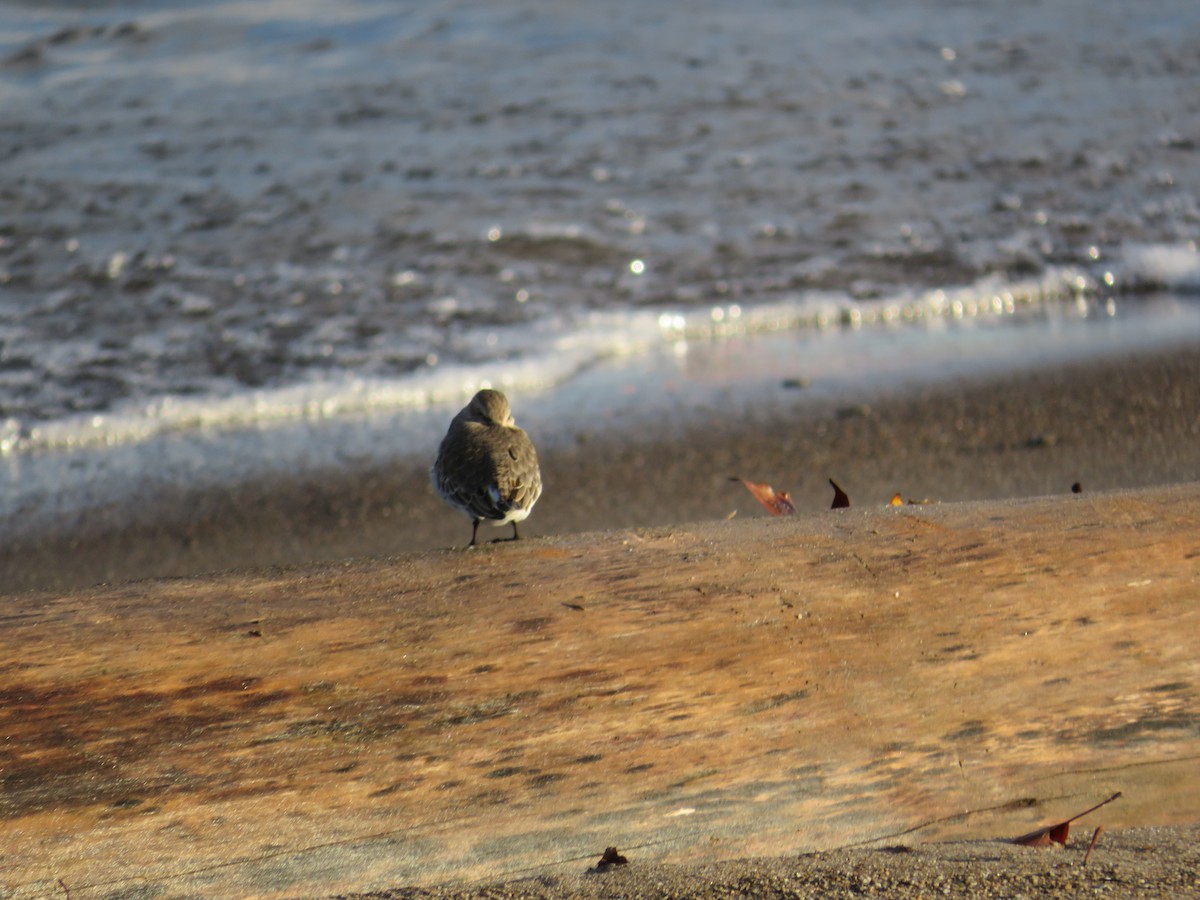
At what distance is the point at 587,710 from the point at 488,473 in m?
1.50

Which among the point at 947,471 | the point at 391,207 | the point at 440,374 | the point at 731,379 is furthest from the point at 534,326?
the point at 947,471

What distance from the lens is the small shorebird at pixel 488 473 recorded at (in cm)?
369

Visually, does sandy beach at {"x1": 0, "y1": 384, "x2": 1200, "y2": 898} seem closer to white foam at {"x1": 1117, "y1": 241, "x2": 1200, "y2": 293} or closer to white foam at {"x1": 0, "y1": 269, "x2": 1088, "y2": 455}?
white foam at {"x1": 0, "y1": 269, "x2": 1088, "y2": 455}

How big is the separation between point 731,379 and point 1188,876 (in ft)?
14.6

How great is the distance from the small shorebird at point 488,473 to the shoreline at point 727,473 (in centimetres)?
84

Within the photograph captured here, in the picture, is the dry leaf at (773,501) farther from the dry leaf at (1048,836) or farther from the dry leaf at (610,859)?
the dry leaf at (610,859)

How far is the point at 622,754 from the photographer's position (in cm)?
225

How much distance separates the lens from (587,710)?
2275mm

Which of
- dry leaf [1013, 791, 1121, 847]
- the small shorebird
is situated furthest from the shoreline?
dry leaf [1013, 791, 1121, 847]

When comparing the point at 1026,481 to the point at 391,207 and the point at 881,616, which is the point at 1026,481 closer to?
the point at 881,616

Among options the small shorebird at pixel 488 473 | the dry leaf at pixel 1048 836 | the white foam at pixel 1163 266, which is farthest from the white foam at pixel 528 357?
the dry leaf at pixel 1048 836

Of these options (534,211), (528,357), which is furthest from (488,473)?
(534,211)

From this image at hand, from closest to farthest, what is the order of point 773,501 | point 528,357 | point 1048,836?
point 1048,836, point 773,501, point 528,357

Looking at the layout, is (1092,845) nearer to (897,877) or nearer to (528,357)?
(897,877)
